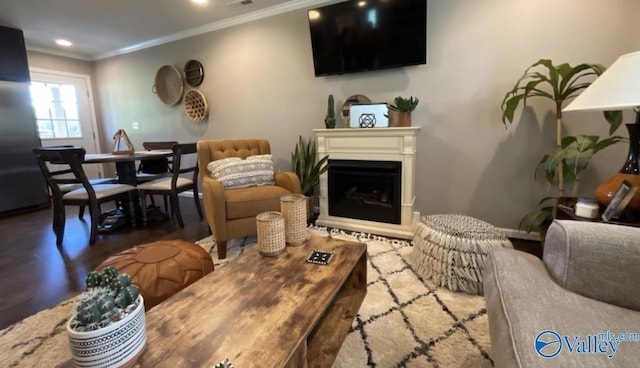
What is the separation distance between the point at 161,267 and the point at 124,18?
3.59m

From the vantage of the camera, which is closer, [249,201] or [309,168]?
[249,201]

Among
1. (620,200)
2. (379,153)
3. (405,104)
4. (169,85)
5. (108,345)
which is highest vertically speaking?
(169,85)

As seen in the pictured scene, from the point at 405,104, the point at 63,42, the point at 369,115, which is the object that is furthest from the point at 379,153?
the point at 63,42

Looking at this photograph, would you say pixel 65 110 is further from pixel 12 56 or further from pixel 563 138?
pixel 563 138

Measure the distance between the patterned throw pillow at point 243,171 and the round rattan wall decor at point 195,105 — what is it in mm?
1783

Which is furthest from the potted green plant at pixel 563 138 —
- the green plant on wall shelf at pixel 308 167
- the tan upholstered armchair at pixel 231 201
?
the tan upholstered armchair at pixel 231 201

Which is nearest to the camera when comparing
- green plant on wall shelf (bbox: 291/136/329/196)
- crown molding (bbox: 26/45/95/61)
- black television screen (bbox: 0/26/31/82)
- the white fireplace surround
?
the white fireplace surround

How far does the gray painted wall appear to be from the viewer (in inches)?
86.7

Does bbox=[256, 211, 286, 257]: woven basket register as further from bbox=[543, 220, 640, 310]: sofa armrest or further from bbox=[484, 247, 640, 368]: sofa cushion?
bbox=[543, 220, 640, 310]: sofa armrest

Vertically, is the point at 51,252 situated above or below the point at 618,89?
below

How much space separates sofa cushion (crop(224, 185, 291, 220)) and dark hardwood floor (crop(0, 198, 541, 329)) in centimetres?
73

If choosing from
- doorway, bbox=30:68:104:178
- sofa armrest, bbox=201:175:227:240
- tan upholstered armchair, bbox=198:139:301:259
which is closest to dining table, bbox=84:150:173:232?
tan upholstered armchair, bbox=198:139:301:259

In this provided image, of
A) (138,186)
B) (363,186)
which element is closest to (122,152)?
(138,186)

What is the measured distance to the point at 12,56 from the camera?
145 inches
